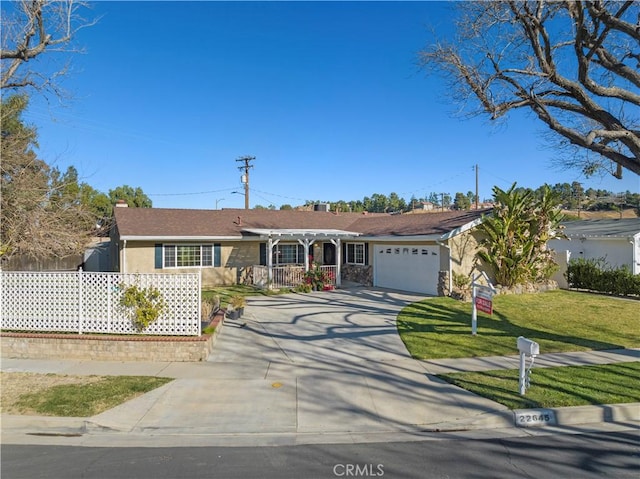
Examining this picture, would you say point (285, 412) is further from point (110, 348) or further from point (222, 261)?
point (222, 261)

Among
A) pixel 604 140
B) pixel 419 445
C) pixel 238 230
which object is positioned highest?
pixel 604 140

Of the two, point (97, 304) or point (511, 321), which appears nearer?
point (97, 304)

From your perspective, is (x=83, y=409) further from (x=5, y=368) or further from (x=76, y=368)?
(x=5, y=368)

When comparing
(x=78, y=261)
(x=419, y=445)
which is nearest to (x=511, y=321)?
(x=419, y=445)

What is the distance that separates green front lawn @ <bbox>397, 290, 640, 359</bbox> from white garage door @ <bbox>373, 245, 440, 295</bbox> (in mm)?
1680

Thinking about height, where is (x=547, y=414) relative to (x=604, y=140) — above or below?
below

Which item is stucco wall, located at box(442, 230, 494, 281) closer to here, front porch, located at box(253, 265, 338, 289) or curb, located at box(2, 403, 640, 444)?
front porch, located at box(253, 265, 338, 289)

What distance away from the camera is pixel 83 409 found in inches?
235

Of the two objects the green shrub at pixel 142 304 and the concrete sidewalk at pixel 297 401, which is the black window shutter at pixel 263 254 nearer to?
the concrete sidewalk at pixel 297 401

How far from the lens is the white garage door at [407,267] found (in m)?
17.1

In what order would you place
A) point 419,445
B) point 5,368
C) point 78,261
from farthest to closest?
point 78,261, point 5,368, point 419,445

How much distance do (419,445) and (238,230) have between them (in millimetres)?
17503

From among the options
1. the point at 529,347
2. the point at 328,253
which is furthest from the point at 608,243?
the point at 529,347

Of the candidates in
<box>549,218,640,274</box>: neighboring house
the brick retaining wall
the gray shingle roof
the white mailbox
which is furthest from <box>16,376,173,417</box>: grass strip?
<box>549,218,640,274</box>: neighboring house
